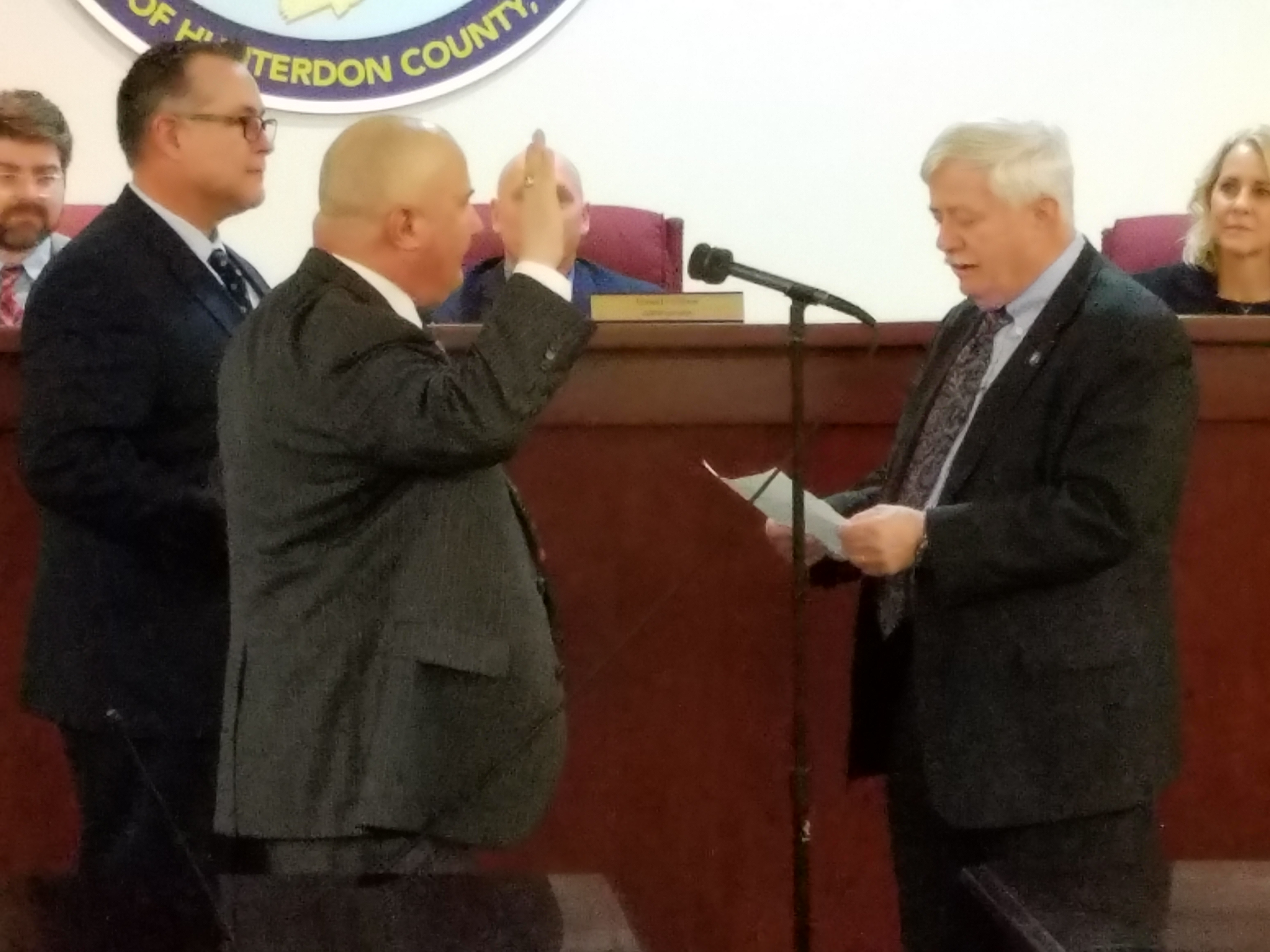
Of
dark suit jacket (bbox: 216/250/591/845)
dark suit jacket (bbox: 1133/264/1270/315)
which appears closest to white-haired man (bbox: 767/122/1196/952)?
dark suit jacket (bbox: 216/250/591/845)

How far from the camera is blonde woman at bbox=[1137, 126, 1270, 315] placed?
2785mm

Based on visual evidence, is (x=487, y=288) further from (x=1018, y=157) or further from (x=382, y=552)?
(x=382, y=552)

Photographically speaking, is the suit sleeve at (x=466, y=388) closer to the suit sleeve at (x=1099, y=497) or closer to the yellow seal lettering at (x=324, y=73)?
the suit sleeve at (x=1099, y=497)

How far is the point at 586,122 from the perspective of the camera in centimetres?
392

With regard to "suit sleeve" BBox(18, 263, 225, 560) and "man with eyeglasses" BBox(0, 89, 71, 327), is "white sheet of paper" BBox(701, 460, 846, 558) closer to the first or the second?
"suit sleeve" BBox(18, 263, 225, 560)

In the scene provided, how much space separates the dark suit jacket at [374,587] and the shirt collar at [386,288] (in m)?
0.01

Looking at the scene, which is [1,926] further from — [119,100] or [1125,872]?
[119,100]

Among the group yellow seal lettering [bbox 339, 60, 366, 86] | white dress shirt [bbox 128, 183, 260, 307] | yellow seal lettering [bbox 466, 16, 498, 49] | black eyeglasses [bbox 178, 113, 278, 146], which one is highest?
yellow seal lettering [bbox 466, 16, 498, 49]

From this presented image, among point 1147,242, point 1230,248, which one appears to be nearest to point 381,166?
point 1230,248

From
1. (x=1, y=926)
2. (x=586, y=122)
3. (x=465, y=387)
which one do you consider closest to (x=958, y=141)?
(x=465, y=387)

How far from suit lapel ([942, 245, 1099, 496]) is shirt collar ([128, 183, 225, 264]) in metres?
0.93

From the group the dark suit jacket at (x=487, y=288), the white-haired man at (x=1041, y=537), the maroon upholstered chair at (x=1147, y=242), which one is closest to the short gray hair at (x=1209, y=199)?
the maroon upholstered chair at (x=1147, y=242)

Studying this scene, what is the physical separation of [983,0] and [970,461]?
260cm

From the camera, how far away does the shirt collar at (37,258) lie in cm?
300
